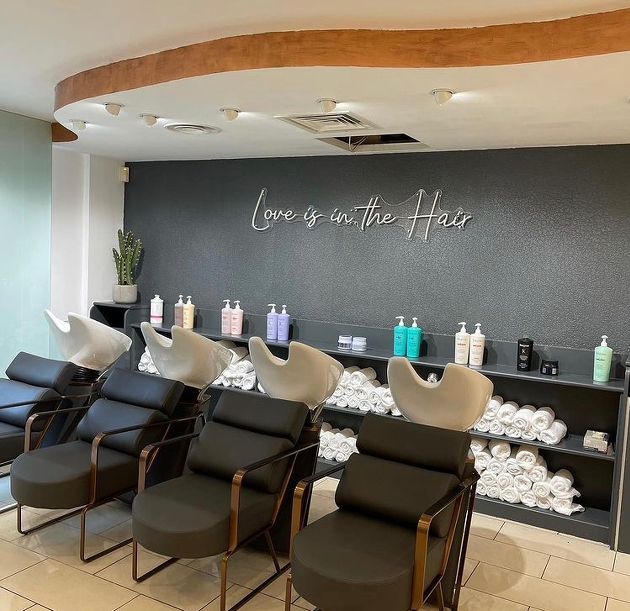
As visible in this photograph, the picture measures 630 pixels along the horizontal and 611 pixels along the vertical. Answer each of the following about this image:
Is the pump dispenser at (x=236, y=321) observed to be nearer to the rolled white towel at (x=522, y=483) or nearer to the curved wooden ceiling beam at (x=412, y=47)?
the rolled white towel at (x=522, y=483)

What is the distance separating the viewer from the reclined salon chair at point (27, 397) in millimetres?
3887

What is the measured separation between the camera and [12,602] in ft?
9.43

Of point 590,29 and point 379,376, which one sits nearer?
point 590,29

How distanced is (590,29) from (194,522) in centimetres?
252

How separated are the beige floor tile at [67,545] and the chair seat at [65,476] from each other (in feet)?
0.93

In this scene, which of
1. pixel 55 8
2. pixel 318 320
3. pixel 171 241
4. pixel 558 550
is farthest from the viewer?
pixel 171 241

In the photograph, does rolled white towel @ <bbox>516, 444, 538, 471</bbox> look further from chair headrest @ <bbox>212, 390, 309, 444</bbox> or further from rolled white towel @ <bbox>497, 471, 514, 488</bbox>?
chair headrest @ <bbox>212, 390, 309, 444</bbox>

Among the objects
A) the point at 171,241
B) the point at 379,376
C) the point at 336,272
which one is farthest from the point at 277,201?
the point at 379,376

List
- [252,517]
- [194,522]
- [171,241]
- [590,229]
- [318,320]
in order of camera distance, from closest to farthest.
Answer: [194,522] < [252,517] < [590,229] < [318,320] < [171,241]

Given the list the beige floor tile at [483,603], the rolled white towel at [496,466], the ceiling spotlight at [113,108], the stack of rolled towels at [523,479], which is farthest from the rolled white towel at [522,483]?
the ceiling spotlight at [113,108]

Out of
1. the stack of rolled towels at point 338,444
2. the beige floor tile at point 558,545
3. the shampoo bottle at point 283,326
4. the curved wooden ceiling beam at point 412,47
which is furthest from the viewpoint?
the shampoo bottle at point 283,326

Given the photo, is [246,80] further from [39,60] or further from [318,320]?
[318,320]

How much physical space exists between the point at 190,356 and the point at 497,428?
200 cm

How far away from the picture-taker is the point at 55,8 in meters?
2.55
